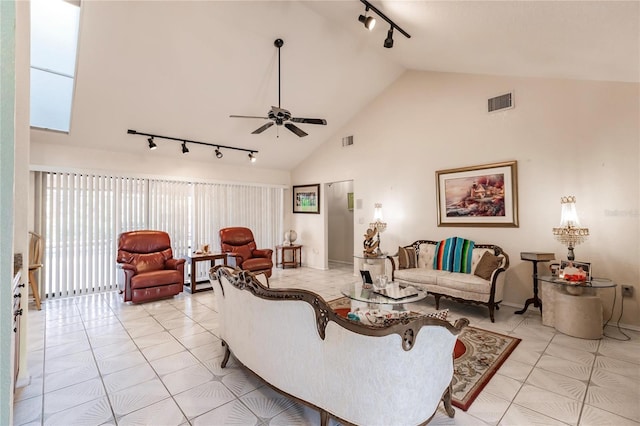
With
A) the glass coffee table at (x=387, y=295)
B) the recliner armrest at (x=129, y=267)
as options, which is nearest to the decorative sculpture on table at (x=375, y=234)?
the glass coffee table at (x=387, y=295)

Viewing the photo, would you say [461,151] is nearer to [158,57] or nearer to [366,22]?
[366,22]

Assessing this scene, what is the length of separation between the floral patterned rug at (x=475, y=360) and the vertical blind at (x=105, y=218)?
4.41m

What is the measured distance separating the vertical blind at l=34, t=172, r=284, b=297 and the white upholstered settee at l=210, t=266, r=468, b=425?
3.94 m

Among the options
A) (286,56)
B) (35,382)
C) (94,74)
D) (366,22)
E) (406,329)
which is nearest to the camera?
(406,329)

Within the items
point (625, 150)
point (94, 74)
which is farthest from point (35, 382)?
point (625, 150)

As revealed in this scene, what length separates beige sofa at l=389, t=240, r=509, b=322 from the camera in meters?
3.73

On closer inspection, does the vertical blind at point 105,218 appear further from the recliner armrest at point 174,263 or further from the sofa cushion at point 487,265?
the sofa cushion at point 487,265

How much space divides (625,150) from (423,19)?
2.81 m

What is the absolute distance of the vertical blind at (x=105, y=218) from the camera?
476 cm

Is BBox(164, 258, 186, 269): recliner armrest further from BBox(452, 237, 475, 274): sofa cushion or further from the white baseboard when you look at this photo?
the white baseboard

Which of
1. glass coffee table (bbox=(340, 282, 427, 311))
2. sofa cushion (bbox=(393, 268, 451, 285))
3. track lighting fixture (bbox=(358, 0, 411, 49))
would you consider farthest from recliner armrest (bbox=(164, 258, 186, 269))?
track lighting fixture (bbox=(358, 0, 411, 49))

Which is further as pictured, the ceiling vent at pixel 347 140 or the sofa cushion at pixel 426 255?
the ceiling vent at pixel 347 140

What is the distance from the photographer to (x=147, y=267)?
4879 mm

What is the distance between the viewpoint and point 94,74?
382 centimetres
